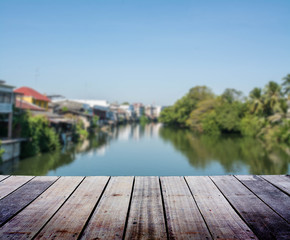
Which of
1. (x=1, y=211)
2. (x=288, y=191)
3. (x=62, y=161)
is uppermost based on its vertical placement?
(x=288, y=191)

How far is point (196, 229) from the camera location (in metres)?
0.92

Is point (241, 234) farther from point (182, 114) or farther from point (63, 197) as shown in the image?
point (182, 114)

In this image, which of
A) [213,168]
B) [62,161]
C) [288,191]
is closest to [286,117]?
[213,168]

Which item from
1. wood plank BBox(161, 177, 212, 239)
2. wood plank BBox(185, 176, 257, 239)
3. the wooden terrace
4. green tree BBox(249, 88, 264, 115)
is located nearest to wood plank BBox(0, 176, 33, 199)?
the wooden terrace

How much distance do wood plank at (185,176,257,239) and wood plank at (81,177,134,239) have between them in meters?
0.31

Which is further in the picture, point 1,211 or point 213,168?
point 213,168

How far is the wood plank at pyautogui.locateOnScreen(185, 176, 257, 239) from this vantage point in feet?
2.95

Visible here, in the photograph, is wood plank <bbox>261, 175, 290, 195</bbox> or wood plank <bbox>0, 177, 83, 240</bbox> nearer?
wood plank <bbox>0, 177, 83, 240</bbox>

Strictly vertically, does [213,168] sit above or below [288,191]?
below

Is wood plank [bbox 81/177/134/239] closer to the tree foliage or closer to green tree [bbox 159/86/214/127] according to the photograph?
the tree foliage

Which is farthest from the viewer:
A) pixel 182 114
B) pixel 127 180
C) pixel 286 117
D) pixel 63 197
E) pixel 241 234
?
pixel 182 114

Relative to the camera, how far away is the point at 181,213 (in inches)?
41.3

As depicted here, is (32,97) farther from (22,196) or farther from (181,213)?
(181,213)

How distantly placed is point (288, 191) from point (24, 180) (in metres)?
1.38
